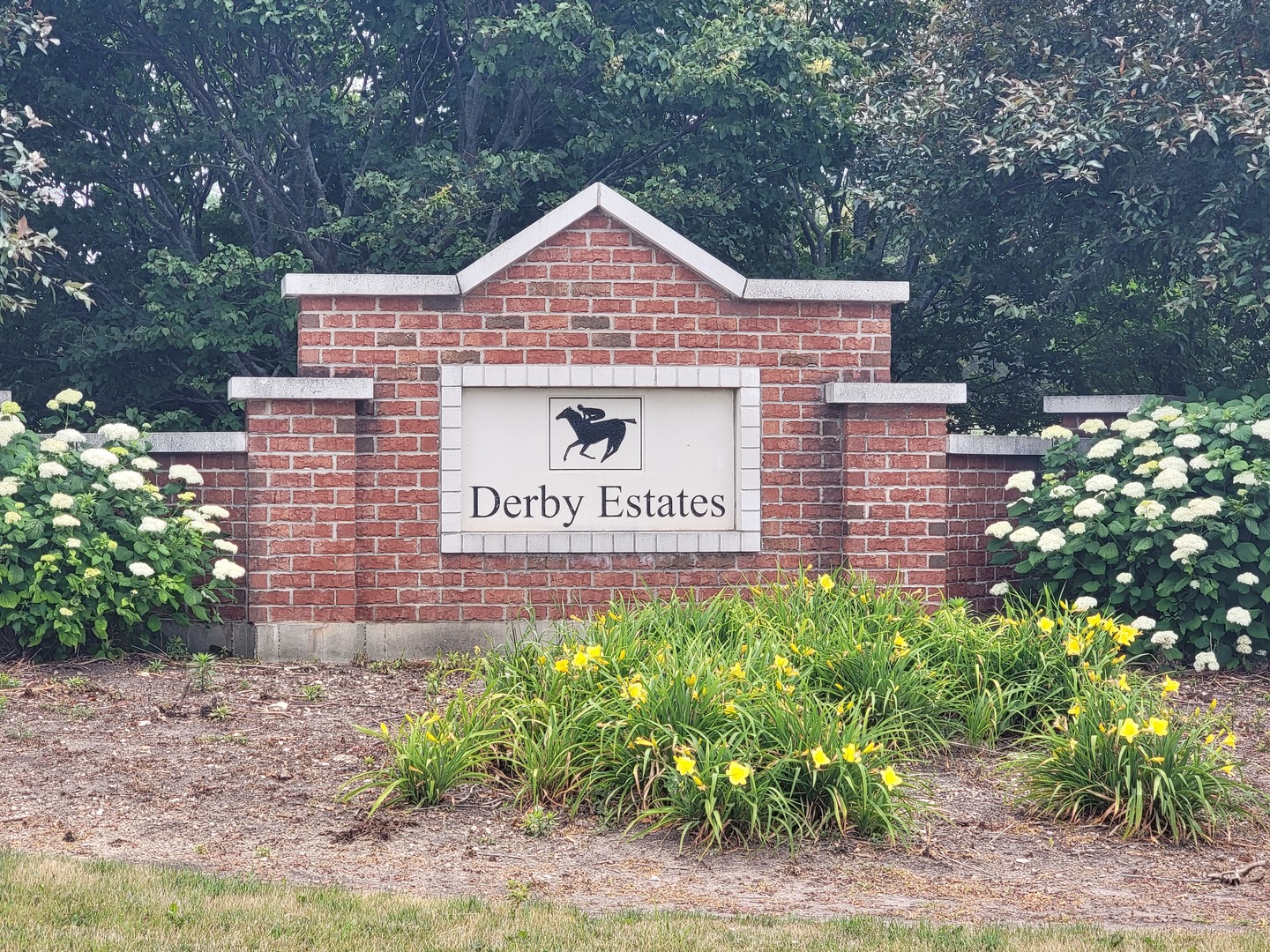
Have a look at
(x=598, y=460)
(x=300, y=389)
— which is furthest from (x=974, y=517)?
(x=300, y=389)

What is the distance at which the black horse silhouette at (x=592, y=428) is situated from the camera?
9539 millimetres

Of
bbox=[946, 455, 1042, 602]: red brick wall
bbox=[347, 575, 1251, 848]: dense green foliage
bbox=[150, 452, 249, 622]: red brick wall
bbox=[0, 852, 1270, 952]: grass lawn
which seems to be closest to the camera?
bbox=[0, 852, 1270, 952]: grass lawn

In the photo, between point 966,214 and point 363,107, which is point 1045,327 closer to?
point 966,214

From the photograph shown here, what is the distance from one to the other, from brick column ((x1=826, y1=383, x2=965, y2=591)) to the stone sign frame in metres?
0.65

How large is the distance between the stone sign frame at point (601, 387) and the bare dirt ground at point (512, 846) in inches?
97.6

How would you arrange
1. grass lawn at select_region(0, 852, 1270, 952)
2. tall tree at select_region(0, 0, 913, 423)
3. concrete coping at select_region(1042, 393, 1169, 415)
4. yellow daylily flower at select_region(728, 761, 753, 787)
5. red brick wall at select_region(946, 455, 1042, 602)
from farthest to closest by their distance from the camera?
tall tree at select_region(0, 0, 913, 423) → concrete coping at select_region(1042, 393, 1169, 415) → red brick wall at select_region(946, 455, 1042, 602) → yellow daylily flower at select_region(728, 761, 753, 787) → grass lawn at select_region(0, 852, 1270, 952)

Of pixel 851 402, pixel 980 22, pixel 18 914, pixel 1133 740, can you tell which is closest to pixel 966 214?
pixel 980 22

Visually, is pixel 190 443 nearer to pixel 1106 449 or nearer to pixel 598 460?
pixel 598 460

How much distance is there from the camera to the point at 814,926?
4.34 m

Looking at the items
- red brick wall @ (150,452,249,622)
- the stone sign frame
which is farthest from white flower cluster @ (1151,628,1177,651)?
red brick wall @ (150,452,249,622)

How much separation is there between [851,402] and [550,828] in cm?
491

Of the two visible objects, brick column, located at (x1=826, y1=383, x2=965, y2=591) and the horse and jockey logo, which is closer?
→ the horse and jockey logo

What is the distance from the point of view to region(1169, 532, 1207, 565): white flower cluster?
8789 mm

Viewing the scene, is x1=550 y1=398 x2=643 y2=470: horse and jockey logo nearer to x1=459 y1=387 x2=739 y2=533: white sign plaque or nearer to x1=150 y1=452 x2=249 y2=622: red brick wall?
x1=459 y1=387 x2=739 y2=533: white sign plaque
